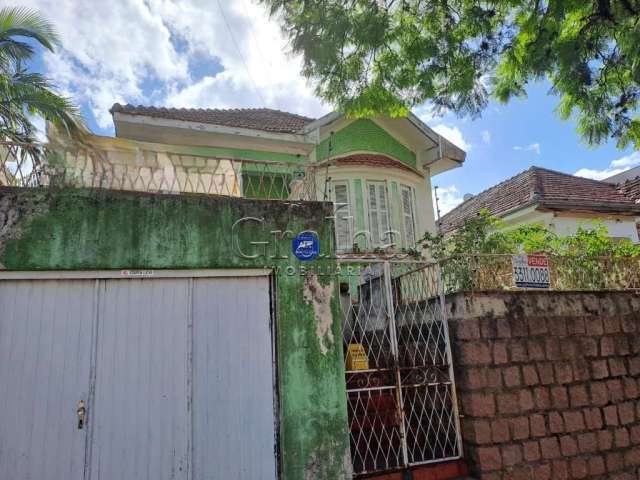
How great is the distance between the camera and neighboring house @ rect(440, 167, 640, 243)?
10883 mm

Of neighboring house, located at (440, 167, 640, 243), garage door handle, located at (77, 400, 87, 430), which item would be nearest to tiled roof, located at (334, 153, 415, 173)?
neighboring house, located at (440, 167, 640, 243)

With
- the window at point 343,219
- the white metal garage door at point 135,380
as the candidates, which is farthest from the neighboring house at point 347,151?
the white metal garage door at point 135,380

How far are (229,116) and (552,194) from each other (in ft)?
29.3

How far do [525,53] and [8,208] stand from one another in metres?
7.40

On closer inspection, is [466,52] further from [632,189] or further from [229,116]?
[632,189]

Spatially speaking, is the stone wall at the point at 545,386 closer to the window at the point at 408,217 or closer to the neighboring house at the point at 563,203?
the neighboring house at the point at 563,203

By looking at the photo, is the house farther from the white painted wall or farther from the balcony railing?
the white painted wall

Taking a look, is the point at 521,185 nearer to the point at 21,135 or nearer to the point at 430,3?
the point at 430,3

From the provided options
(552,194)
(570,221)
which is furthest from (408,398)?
(552,194)

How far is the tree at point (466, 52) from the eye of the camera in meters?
6.10

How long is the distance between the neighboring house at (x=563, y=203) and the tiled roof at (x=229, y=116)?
4.92m

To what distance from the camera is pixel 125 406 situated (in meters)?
4.03

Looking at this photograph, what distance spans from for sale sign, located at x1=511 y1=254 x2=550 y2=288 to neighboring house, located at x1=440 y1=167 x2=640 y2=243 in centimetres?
426

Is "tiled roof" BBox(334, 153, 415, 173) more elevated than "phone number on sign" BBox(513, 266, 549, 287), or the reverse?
"tiled roof" BBox(334, 153, 415, 173)
